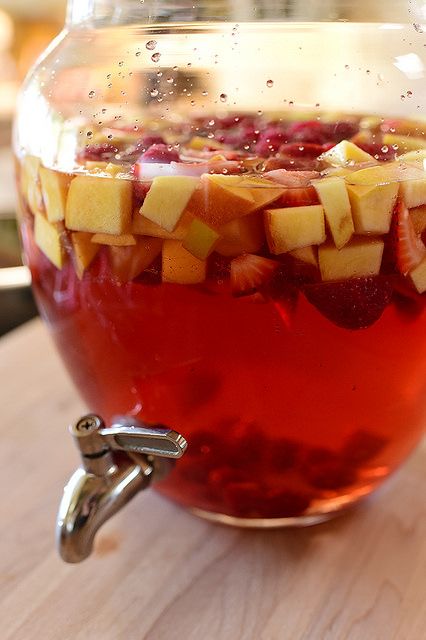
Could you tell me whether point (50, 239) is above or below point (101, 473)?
above

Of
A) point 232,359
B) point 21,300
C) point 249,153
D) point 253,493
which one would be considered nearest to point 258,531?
point 253,493

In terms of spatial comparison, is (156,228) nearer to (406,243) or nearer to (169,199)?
(169,199)

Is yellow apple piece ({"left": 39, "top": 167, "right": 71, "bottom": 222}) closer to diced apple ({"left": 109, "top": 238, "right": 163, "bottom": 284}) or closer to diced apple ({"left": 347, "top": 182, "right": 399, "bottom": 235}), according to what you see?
diced apple ({"left": 109, "top": 238, "right": 163, "bottom": 284})

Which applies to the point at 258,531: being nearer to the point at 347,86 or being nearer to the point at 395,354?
the point at 395,354

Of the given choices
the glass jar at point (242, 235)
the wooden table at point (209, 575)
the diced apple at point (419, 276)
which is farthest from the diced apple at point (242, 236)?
the wooden table at point (209, 575)

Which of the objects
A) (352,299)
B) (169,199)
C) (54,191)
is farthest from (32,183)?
(352,299)
